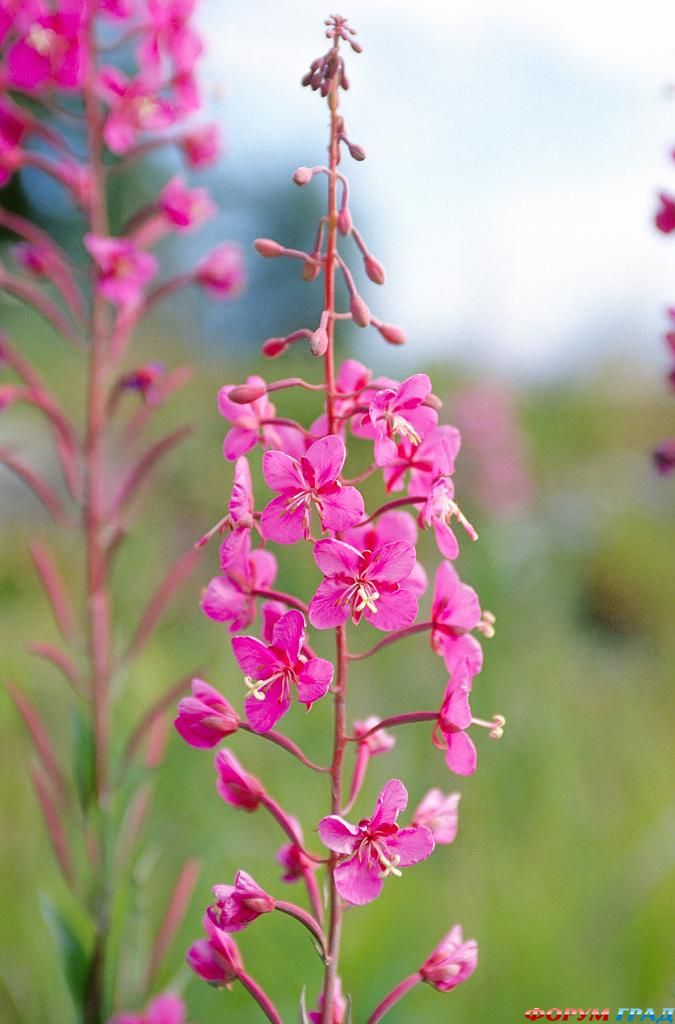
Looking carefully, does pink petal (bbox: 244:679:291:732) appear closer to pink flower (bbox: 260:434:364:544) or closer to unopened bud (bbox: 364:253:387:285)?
pink flower (bbox: 260:434:364:544)

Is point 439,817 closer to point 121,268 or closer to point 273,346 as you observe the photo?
point 273,346

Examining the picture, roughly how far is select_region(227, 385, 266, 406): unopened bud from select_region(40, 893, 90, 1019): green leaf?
3.41 feet

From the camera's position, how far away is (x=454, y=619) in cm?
109

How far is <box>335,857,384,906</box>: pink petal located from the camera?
3.16 feet

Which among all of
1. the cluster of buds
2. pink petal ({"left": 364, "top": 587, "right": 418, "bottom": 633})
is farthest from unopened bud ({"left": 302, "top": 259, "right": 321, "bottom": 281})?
pink petal ({"left": 364, "top": 587, "right": 418, "bottom": 633})

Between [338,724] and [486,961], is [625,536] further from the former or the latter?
[338,724]

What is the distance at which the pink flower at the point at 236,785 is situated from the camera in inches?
42.7

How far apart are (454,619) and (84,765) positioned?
1024 millimetres

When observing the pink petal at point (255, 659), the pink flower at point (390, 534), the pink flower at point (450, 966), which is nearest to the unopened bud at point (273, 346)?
the pink flower at point (390, 534)

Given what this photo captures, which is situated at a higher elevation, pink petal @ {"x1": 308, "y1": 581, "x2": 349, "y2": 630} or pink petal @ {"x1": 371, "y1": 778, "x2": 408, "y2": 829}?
pink petal @ {"x1": 308, "y1": 581, "x2": 349, "y2": 630}

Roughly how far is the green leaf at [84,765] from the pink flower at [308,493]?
103cm

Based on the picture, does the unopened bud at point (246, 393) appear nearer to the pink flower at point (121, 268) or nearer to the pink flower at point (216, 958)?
the pink flower at point (216, 958)

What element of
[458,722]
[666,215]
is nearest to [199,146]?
[666,215]

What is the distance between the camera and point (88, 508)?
1962mm
